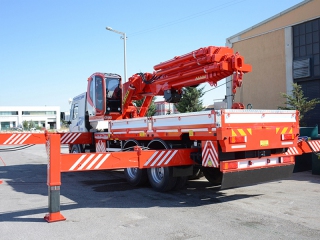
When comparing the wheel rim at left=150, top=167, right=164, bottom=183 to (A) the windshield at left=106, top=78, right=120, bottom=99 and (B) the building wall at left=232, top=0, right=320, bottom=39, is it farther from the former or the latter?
(B) the building wall at left=232, top=0, right=320, bottom=39

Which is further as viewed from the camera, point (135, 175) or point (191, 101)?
point (191, 101)

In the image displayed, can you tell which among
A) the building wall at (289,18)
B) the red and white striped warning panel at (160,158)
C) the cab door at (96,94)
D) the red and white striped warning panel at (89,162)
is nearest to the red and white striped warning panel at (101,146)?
the cab door at (96,94)

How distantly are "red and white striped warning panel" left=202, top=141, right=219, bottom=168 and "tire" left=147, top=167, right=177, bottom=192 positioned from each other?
3.68 ft

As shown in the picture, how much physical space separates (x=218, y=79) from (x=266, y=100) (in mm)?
12845

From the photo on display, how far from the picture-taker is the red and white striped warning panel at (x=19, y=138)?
33.3 feet

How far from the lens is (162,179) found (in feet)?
27.7

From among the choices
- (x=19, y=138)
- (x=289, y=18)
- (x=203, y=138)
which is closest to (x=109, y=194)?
(x=203, y=138)

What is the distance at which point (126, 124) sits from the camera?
32.5ft

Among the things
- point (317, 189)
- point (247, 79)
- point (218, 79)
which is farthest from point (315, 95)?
point (218, 79)

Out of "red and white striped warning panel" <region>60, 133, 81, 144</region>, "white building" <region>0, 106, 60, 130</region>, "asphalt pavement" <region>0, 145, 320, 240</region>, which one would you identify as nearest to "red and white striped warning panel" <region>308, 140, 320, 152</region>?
"asphalt pavement" <region>0, 145, 320, 240</region>

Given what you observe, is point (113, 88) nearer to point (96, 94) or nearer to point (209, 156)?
point (96, 94)

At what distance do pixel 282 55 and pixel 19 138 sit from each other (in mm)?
14620

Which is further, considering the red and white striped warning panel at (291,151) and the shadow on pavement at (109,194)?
the red and white striped warning panel at (291,151)

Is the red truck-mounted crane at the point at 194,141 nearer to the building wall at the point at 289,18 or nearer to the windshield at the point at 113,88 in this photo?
the windshield at the point at 113,88
